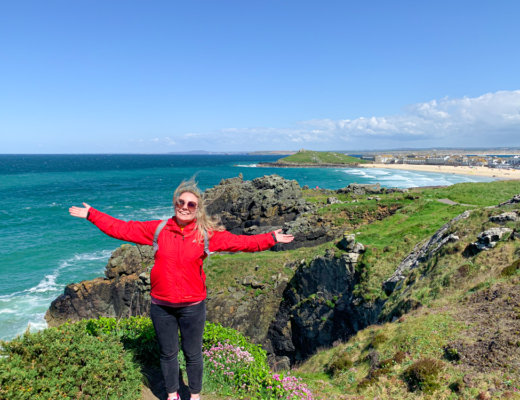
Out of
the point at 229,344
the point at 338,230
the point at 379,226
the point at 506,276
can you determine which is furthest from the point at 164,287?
the point at 338,230

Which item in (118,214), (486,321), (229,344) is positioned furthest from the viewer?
(118,214)

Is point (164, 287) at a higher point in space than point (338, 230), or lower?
higher

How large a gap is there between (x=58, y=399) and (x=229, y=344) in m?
4.50

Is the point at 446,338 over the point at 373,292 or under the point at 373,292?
over

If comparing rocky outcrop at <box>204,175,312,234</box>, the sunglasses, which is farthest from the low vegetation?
rocky outcrop at <box>204,175,312,234</box>

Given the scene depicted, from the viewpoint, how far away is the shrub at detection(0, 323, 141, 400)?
5.30 meters

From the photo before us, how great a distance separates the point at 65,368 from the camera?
603cm

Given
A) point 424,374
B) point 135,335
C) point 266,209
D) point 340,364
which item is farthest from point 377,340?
point 266,209

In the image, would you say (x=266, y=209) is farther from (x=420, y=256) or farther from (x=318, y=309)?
(x=420, y=256)

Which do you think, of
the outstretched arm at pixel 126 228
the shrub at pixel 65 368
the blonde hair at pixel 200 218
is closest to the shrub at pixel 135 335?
the shrub at pixel 65 368

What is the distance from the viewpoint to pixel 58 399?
5445 millimetres

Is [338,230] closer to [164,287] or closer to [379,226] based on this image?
[379,226]

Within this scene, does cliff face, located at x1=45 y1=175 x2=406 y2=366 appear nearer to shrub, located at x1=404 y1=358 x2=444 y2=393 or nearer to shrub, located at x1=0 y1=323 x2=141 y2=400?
shrub, located at x1=404 y1=358 x2=444 y2=393

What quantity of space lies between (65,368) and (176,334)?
242cm
